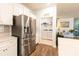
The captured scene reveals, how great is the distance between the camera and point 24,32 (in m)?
1.90

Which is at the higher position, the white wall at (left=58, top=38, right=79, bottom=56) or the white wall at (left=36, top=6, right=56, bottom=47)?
the white wall at (left=36, top=6, right=56, bottom=47)

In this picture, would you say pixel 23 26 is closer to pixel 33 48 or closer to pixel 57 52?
pixel 33 48

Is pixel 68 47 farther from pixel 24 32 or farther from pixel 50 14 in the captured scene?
pixel 24 32

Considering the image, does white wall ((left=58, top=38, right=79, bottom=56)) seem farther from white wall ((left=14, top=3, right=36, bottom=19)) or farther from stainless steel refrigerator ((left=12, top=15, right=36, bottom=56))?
white wall ((left=14, top=3, right=36, bottom=19))

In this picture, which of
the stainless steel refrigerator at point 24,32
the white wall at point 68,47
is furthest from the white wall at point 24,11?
the white wall at point 68,47

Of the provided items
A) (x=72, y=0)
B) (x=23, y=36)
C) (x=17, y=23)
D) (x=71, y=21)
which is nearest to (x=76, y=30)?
(x=71, y=21)

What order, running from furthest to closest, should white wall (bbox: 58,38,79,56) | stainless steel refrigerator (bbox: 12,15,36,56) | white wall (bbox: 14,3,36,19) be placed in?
1. stainless steel refrigerator (bbox: 12,15,36,56)
2. white wall (bbox: 14,3,36,19)
3. white wall (bbox: 58,38,79,56)

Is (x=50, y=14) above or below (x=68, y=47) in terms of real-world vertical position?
above

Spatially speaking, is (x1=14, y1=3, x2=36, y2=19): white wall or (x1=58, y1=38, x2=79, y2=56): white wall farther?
(x1=14, y1=3, x2=36, y2=19): white wall

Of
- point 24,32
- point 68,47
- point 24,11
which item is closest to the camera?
point 68,47

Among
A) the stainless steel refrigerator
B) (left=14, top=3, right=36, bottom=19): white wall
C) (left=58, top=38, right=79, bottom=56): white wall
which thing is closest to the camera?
(left=58, top=38, right=79, bottom=56): white wall

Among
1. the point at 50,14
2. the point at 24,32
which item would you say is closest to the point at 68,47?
the point at 50,14

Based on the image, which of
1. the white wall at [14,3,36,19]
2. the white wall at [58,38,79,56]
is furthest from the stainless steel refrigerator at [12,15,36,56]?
the white wall at [58,38,79,56]

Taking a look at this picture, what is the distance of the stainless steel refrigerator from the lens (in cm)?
182
